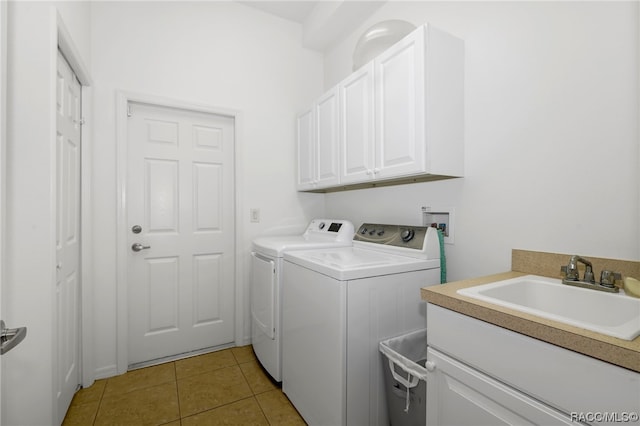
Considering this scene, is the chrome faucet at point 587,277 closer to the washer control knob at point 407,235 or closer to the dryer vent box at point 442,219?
the dryer vent box at point 442,219

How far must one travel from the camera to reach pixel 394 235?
183cm

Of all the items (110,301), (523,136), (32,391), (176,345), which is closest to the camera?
(32,391)

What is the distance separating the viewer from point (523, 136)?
135 centimetres

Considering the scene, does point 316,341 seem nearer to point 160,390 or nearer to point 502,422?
point 502,422

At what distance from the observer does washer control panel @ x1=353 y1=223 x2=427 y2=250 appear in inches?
64.7

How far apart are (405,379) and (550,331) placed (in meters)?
0.72

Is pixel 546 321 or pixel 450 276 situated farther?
pixel 450 276

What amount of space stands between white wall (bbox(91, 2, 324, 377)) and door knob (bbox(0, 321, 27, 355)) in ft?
5.08

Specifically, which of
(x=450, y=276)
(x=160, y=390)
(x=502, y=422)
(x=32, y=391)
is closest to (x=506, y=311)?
(x=502, y=422)

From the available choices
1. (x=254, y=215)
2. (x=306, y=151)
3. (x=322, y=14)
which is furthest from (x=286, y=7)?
(x=254, y=215)

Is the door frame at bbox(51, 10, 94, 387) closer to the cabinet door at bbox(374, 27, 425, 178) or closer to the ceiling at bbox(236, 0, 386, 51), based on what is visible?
the ceiling at bbox(236, 0, 386, 51)

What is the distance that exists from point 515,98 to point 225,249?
87.6 inches

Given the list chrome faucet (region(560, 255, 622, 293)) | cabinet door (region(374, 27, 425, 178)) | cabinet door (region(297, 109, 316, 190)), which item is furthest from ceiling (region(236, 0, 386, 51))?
chrome faucet (region(560, 255, 622, 293))

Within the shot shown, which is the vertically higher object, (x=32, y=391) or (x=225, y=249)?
(x=225, y=249)
